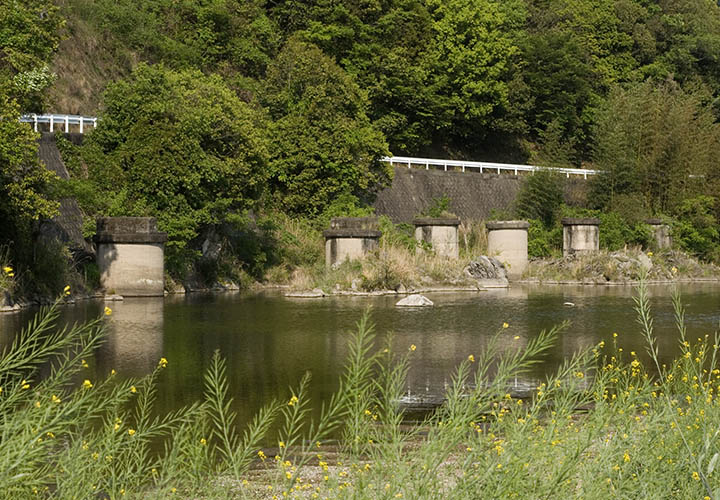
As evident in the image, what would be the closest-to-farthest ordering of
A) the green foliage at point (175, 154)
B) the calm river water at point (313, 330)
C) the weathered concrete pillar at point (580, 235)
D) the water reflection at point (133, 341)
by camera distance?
1. the calm river water at point (313, 330)
2. the water reflection at point (133, 341)
3. the green foliage at point (175, 154)
4. the weathered concrete pillar at point (580, 235)

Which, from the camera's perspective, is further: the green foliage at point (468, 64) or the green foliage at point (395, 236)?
the green foliage at point (468, 64)

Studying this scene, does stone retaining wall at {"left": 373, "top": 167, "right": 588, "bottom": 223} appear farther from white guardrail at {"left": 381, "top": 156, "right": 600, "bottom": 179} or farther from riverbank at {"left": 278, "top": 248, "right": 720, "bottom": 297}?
riverbank at {"left": 278, "top": 248, "right": 720, "bottom": 297}

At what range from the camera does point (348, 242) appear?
32.0m

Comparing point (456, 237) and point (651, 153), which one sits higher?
point (651, 153)

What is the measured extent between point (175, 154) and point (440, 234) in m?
10.7

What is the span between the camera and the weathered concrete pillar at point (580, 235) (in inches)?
1606

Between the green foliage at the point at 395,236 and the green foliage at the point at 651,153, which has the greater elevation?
the green foliage at the point at 651,153

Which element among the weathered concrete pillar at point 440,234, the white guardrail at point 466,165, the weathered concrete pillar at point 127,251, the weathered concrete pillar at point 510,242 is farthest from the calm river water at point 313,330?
the white guardrail at point 466,165

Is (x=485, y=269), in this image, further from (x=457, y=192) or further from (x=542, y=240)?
(x=457, y=192)

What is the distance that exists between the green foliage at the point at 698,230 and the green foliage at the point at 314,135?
14.0 meters

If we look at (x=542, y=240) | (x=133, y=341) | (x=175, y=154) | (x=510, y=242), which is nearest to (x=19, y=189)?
(x=175, y=154)

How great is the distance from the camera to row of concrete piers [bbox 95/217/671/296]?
27.4 metres

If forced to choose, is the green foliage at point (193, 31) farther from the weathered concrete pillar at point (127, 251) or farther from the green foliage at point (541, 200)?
the weathered concrete pillar at point (127, 251)

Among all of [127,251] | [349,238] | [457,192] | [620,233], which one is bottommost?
[127,251]
